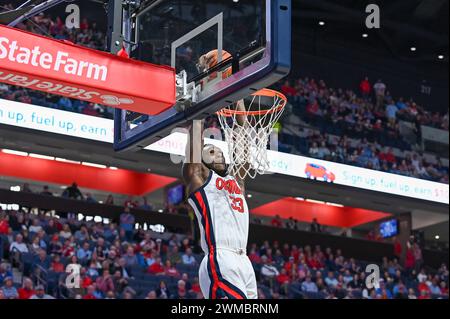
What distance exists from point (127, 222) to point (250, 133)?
11.8 metres

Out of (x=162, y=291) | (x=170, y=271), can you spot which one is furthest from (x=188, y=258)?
(x=162, y=291)

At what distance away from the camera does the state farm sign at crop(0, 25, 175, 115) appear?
21.0ft

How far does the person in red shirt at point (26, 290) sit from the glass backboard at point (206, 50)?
21.0 feet

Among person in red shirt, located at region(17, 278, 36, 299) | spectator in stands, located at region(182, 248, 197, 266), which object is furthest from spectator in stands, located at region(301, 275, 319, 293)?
person in red shirt, located at region(17, 278, 36, 299)

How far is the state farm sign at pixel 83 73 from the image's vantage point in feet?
21.0

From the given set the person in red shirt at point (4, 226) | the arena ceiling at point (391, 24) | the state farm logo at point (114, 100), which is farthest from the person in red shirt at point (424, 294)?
the state farm logo at point (114, 100)

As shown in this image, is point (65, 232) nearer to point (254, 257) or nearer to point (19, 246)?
point (19, 246)

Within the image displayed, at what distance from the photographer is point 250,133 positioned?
7.71 meters

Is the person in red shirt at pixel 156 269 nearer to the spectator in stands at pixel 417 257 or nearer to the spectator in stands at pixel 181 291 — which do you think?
the spectator in stands at pixel 181 291

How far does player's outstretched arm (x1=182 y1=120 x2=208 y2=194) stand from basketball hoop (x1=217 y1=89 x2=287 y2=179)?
1.75 ft

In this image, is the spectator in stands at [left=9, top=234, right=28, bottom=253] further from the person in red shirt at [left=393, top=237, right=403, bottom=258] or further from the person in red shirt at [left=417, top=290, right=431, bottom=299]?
the person in red shirt at [left=393, top=237, right=403, bottom=258]

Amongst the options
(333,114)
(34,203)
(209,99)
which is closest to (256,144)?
(209,99)

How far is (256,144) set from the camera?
7844 millimetres
